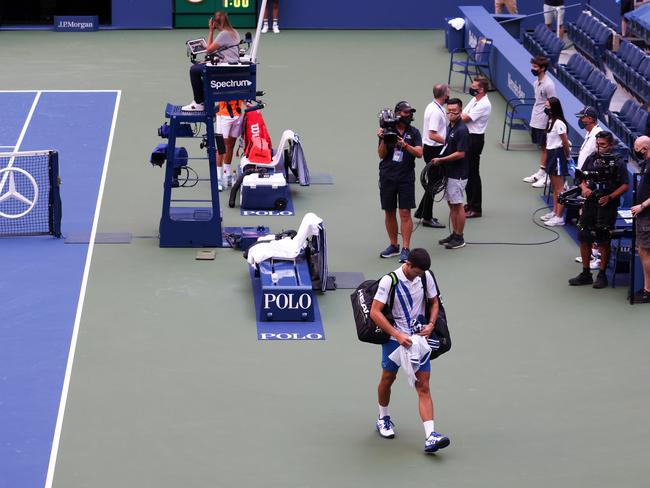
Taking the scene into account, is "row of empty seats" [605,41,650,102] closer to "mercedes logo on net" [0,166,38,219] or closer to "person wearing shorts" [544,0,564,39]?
"person wearing shorts" [544,0,564,39]

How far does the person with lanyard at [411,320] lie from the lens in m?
10.4

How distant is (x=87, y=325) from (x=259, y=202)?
4.23m

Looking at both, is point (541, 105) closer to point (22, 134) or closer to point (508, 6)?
point (22, 134)

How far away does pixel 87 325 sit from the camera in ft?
43.7

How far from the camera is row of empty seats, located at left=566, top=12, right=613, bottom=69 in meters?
24.4

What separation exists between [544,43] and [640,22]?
1.97m

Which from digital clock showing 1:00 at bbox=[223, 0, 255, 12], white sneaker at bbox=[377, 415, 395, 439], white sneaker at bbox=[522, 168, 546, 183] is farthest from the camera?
digital clock showing 1:00 at bbox=[223, 0, 255, 12]

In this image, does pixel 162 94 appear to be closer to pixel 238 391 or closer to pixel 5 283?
pixel 5 283

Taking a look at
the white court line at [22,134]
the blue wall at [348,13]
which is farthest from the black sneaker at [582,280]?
the blue wall at [348,13]

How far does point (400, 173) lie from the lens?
49.4 ft

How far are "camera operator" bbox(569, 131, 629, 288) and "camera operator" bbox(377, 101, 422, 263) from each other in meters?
2.00

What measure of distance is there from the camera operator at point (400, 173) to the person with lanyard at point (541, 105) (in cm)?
338

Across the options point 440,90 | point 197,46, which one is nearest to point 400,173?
point 440,90

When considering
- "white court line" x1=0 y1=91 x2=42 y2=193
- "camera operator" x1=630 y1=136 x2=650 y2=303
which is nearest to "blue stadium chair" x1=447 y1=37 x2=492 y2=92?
"white court line" x1=0 y1=91 x2=42 y2=193
